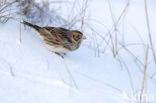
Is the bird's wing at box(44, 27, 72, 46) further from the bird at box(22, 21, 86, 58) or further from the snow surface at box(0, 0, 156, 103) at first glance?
the snow surface at box(0, 0, 156, 103)

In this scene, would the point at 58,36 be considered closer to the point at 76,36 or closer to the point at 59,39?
the point at 59,39

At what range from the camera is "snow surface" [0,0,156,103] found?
3084 millimetres

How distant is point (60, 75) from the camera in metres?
3.44

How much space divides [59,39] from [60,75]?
573 millimetres

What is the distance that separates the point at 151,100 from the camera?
342 cm

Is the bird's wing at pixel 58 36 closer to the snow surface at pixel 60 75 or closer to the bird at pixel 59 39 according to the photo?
the bird at pixel 59 39

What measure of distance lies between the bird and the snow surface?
0.25 feet

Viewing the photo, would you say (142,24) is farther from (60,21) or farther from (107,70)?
(107,70)

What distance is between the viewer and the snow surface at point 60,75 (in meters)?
3.08

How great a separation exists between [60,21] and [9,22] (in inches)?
36.3

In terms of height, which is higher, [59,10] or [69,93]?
[59,10]

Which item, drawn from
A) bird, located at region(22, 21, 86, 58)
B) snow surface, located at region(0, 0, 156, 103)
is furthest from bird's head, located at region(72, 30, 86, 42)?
snow surface, located at region(0, 0, 156, 103)

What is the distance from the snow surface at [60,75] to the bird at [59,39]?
0.25 ft

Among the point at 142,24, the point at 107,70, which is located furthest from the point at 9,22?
the point at 142,24
